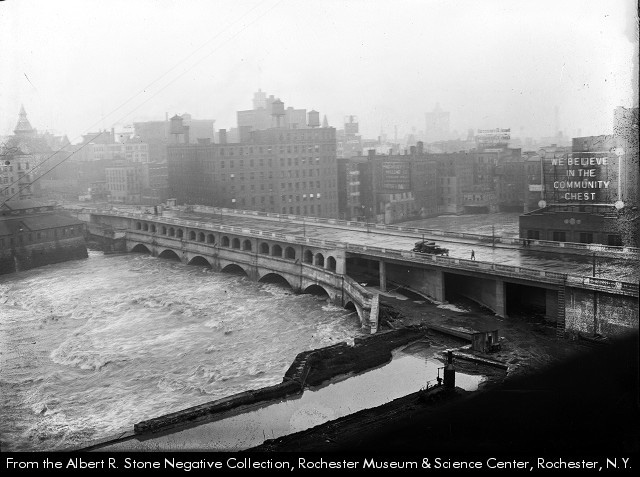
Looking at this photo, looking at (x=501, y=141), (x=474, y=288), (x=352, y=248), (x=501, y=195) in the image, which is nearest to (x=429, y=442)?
(x=474, y=288)

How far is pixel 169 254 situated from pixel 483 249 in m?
40.8

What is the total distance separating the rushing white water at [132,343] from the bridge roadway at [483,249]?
7.89 meters

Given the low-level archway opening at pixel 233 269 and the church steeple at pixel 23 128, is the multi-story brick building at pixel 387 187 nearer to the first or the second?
the low-level archway opening at pixel 233 269

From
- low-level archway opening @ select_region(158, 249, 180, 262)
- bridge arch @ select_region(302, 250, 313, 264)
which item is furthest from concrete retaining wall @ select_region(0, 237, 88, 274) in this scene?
bridge arch @ select_region(302, 250, 313, 264)

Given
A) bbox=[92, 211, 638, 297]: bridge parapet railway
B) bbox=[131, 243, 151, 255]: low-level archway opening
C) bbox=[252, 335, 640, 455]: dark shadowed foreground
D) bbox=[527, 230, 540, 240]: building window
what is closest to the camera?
bbox=[252, 335, 640, 455]: dark shadowed foreground

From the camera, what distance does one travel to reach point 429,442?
61.2ft

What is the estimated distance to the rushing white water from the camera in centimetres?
3320

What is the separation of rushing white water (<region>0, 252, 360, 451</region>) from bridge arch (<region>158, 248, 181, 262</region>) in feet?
33.3

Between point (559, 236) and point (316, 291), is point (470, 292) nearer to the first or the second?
point (559, 236)

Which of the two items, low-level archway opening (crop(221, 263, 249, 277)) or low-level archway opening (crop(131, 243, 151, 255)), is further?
low-level archway opening (crop(131, 243, 151, 255))

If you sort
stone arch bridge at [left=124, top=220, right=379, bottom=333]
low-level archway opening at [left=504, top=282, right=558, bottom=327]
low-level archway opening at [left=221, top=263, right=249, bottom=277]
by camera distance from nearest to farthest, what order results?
low-level archway opening at [left=504, top=282, right=558, bottom=327] → stone arch bridge at [left=124, top=220, right=379, bottom=333] → low-level archway opening at [left=221, top=263, right=249, bottom=277]

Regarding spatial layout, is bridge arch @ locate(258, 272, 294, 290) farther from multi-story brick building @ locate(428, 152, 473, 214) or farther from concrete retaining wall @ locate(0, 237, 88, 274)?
multi-story brick building @ locate(428, 152, 473, 214)

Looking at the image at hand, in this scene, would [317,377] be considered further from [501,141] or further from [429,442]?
[501,141]

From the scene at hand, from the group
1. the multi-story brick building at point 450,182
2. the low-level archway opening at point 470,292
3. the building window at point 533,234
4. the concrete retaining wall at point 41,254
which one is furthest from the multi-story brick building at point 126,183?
the low-level archway opening at point 470,292
